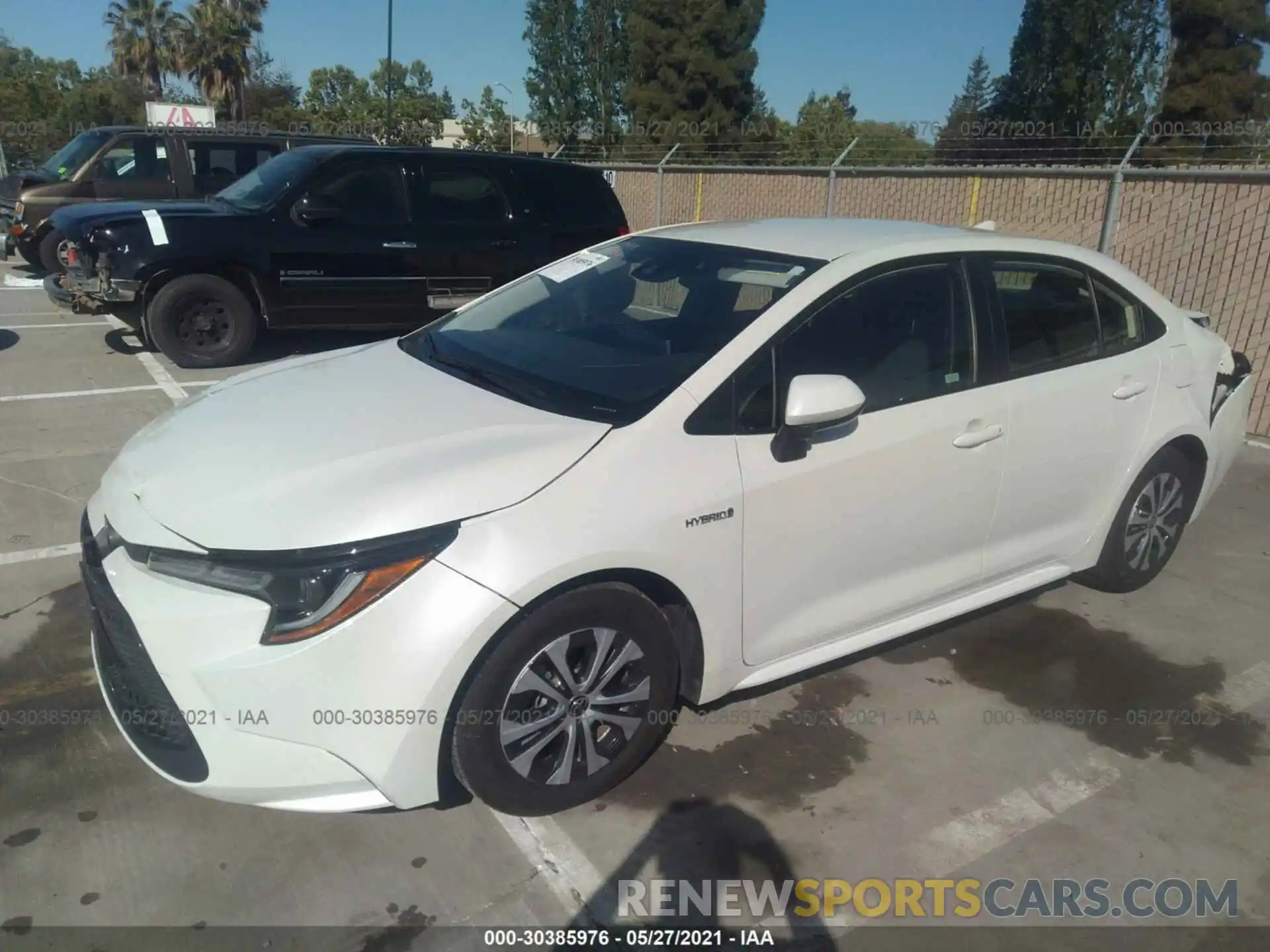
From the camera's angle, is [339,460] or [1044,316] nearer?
[339,460]

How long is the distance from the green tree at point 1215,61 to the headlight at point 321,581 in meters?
35.7

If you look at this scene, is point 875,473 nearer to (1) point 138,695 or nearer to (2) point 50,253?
(1) point 138,695

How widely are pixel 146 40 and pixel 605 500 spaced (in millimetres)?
52183

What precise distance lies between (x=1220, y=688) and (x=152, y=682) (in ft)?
12.3

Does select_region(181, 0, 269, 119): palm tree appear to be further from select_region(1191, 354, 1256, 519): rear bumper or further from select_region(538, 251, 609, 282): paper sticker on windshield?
select_region(1191, 354, 1256, 519): rear bumper

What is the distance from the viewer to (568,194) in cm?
888

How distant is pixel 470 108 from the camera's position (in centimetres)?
4709

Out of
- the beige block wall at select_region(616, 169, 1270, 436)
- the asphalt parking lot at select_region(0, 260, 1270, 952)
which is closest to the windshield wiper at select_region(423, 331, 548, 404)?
the asphalt parking lot at select_region(0, 260, 1270, 952)

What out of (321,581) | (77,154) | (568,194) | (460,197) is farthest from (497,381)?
(77,154)

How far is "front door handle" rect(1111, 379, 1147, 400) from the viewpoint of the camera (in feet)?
12.8

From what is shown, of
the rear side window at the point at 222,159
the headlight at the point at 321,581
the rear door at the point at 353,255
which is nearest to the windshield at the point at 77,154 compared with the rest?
the rear side window at the point at 222,159

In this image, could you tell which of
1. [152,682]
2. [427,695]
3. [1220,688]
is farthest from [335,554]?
[1220,688]

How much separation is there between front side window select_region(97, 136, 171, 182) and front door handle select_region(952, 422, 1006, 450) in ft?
36.9

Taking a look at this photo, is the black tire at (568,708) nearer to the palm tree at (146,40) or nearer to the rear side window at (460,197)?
the rear side window at (460,197)
